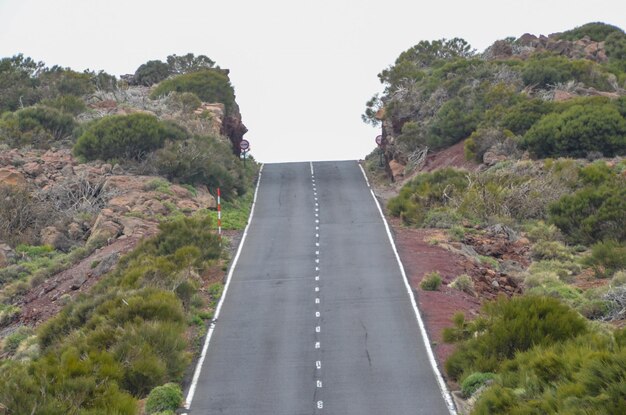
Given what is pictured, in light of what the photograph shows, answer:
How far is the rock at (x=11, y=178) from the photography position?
41.6 metres

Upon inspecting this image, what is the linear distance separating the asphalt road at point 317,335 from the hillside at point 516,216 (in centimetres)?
89

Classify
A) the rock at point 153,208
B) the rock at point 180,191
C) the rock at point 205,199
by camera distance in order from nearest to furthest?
1. the rock at point 153,208
2. the rock at point 180,191
3. the rock at point 205,199

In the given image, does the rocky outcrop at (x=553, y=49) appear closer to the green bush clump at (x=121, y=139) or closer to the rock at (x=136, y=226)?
the green bush clump at (x=121, y=139)

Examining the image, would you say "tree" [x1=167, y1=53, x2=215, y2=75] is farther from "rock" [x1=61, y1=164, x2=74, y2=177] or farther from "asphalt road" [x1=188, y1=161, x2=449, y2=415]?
"asphalt road" [x1=188, y1=161, x2=449, y2=415]

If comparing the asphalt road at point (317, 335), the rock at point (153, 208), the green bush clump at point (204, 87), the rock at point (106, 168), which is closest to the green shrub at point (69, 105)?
the green bush clump at point (204, 87)

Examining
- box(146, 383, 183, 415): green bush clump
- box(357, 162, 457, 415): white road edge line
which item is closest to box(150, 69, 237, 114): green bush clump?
box(357, 162, 457, 415): white road edge line

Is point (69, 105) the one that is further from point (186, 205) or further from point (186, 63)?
point (186, 63)

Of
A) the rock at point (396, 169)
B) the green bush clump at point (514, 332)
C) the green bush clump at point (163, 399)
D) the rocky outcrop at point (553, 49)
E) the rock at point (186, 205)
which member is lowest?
the rock at point (396, 169)

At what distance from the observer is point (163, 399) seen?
1728 centimetres

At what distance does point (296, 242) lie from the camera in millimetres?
36000

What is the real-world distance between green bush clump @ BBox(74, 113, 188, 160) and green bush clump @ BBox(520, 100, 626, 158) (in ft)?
66.9

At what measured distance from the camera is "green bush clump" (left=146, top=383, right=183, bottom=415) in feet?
56.1

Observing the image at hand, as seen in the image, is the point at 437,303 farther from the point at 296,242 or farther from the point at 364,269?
the point at 296,242

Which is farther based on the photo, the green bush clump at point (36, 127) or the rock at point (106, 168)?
the green bush clump at point (36, 127)
